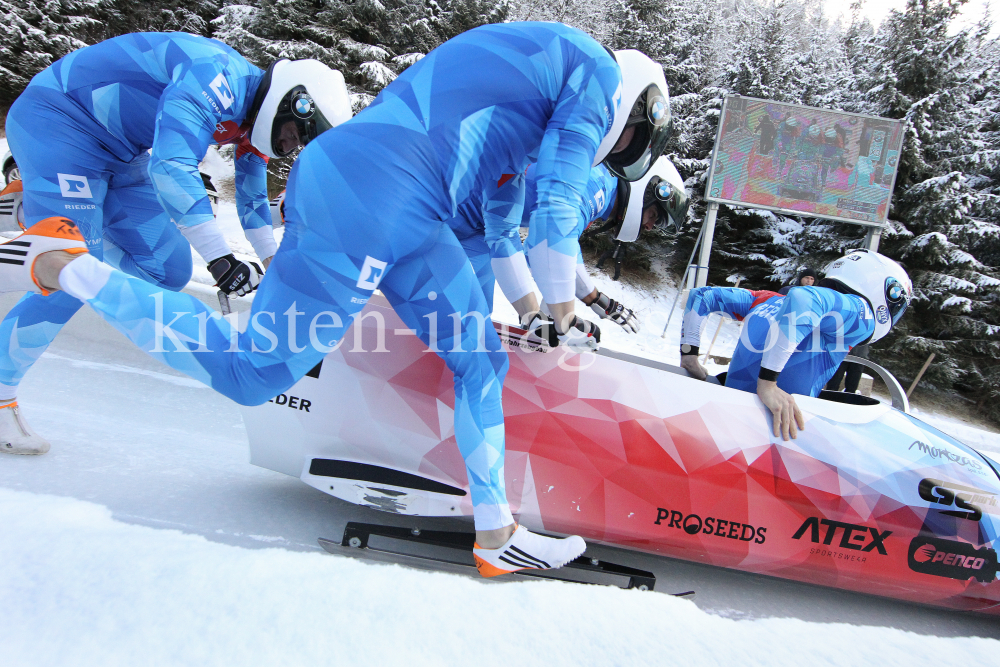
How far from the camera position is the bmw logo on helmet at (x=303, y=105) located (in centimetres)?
189

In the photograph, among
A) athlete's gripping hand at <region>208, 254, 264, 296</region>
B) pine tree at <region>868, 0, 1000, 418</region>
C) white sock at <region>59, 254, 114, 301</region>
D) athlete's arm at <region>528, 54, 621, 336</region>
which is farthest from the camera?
pine tree at <region>868, 0, 1000, 418</region>

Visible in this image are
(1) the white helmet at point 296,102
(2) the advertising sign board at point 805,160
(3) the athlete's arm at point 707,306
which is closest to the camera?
(1) the white helmet at point 296,102

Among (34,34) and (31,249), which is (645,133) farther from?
(34,34)

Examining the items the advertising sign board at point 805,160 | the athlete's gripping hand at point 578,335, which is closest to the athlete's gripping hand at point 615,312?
the athlete's gripping hand at point 578,335

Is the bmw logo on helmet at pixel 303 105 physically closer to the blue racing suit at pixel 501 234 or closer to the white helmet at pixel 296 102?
the white helmet at pixel 296 102

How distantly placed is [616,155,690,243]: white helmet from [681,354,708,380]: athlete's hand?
595mm

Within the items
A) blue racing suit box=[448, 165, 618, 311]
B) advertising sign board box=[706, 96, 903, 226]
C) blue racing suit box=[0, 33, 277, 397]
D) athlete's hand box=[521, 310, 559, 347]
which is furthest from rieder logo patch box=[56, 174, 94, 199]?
advertising sign board box=[706, 96, 903, 226]

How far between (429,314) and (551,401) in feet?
1.67

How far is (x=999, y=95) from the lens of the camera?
10.2m

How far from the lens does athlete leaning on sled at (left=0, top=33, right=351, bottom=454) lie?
1718 mm

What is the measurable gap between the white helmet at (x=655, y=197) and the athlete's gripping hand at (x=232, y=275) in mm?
1465

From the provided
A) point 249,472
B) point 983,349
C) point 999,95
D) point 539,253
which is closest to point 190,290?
point 249,472

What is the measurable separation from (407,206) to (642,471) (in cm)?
102

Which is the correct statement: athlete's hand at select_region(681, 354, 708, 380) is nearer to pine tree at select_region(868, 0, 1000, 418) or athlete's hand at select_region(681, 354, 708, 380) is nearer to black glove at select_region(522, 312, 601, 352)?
black glove at select_region(522, 312, 601, 352)
